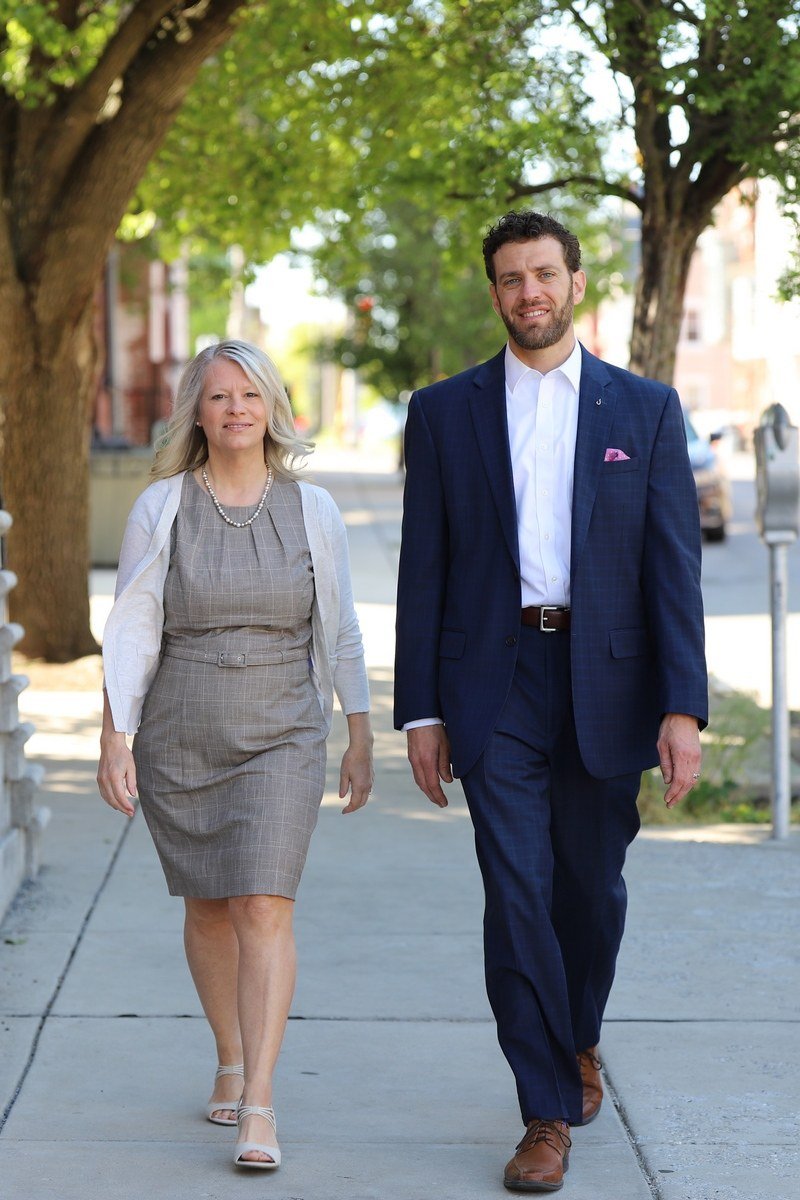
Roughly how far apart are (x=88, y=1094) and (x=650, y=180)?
5.34 meters

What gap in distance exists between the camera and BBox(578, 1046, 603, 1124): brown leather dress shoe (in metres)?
4.38

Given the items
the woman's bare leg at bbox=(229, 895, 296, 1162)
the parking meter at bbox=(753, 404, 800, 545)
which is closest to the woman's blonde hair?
the woman's bare leg at bbox=(229, 895, 296, 1162)

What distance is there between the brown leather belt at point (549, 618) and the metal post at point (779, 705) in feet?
11.5

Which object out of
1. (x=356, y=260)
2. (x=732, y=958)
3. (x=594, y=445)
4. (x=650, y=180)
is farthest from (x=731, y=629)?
(x=594, y=445)

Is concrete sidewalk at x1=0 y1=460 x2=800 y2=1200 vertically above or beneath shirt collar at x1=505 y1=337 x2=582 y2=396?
beneath

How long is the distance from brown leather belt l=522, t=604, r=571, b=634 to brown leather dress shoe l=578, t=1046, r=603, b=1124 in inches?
41.6

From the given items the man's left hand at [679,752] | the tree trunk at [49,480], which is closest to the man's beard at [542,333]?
the man's left hand at [679,752]

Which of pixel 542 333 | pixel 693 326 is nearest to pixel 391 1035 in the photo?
pixel 542 333

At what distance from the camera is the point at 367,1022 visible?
517 centimetres

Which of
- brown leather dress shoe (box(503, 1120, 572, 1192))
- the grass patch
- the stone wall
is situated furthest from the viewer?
the grass patch

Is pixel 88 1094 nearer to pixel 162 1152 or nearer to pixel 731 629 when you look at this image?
pixel 162 1152

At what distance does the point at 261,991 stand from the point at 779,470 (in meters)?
3.93

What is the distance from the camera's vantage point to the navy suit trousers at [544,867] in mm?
3994

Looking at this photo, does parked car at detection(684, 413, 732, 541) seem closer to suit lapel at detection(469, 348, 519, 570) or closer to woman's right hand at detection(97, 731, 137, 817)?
suit lapel at detection(469, 348, 519, 570)
